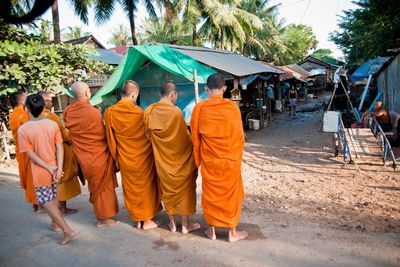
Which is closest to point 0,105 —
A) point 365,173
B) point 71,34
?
point 365,173

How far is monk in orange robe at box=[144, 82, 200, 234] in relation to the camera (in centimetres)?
322

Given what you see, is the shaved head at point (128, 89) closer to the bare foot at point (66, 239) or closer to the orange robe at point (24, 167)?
the bare foot at point (66, 239)

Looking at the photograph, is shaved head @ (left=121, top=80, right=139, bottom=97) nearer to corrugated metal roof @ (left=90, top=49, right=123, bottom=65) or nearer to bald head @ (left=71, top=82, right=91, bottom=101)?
bald head @ (left=71, top=82, right=91, bottom=101)

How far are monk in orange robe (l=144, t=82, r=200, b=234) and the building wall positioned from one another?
7675 millimetres

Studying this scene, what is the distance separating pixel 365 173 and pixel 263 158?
228 centimetres

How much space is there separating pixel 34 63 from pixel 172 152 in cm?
613

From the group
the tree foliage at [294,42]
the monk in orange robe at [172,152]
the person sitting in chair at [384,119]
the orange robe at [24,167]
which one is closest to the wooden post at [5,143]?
the orange robe at [24,167]

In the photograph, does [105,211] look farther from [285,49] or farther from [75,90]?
[285,49]

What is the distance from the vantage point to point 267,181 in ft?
17.5

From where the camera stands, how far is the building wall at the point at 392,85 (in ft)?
27.7

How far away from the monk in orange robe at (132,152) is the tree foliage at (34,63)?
5.06 m

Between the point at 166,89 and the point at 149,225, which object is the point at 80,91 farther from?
the point at 149,225

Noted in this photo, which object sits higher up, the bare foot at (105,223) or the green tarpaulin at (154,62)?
the green tarpaulin at (154,62)

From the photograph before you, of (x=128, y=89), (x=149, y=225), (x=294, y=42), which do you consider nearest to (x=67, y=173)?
(x=149, y=225)
